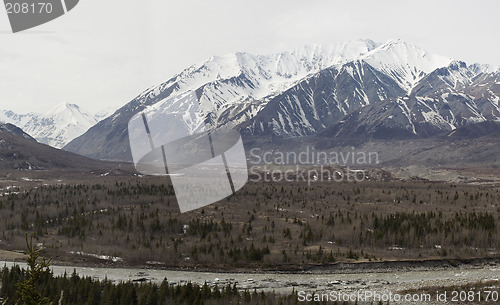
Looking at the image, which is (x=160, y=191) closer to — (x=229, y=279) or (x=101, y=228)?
(x=101, y=228)

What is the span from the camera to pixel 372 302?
41.8 metres

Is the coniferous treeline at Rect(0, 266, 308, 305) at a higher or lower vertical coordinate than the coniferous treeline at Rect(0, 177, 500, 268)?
lower

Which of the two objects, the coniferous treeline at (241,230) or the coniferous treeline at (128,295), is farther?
the coniferous treeline at (241,230)

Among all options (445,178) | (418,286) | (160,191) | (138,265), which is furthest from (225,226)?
(445,178)

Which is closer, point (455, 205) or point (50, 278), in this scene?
point (50, 278)

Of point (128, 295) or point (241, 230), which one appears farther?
point (241, 230)

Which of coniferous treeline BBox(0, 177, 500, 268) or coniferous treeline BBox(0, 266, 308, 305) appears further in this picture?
coniferous treeline BBox(0, 177, 500, 268)

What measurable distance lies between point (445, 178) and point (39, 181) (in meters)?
160

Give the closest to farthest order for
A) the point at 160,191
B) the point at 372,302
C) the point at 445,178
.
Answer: the point at 372,302 < the point at 160,191 < the point at 445,178

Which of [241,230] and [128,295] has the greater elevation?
[241,230]

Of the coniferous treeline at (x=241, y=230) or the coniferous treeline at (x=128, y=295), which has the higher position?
the coniferous treeline at (x=241, y=230)

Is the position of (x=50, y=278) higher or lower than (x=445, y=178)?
lower

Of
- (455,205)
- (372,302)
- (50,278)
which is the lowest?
(372,302)

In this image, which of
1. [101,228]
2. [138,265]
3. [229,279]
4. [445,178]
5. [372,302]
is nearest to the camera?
[372,302]
